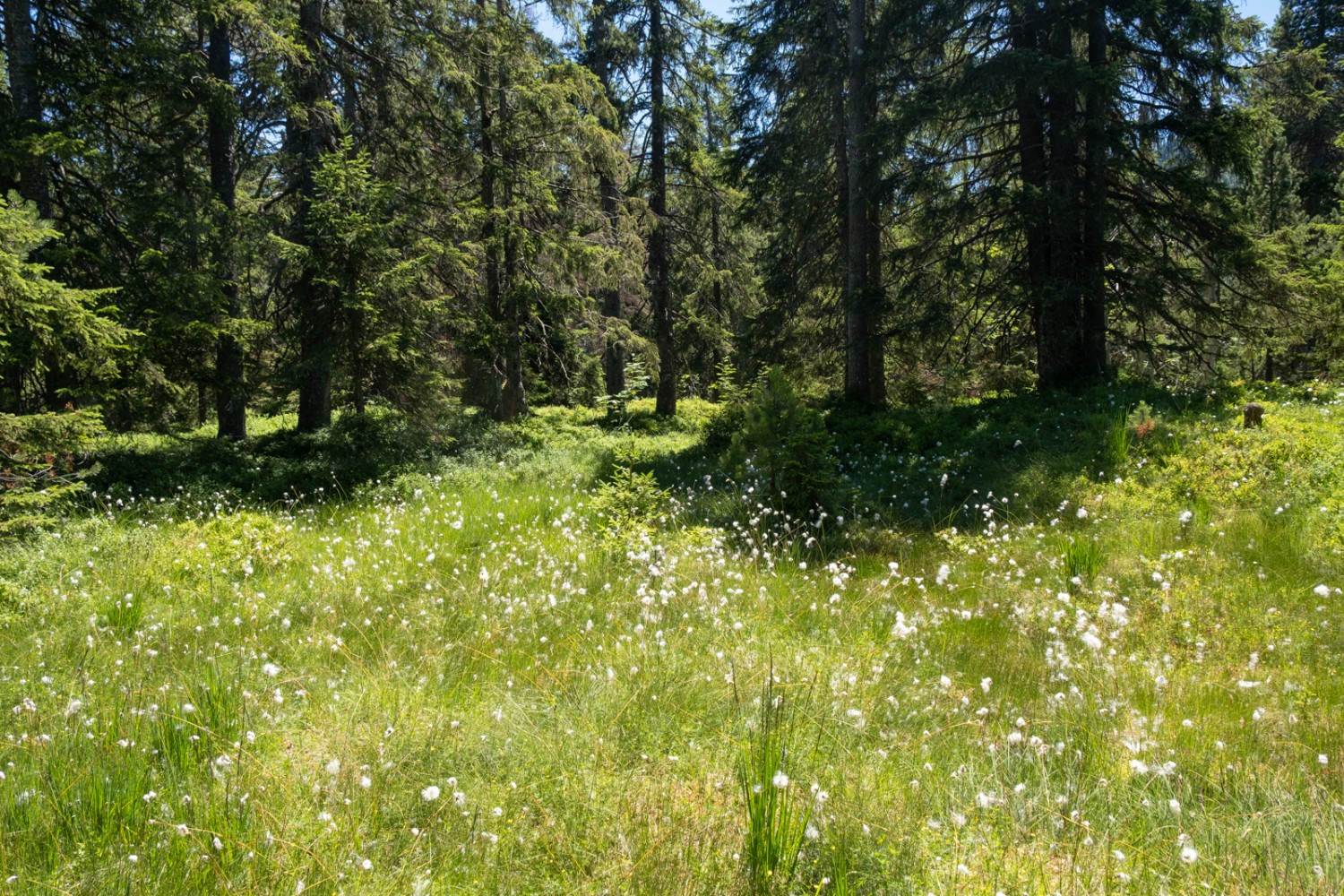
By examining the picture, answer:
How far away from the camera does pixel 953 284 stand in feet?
41.0

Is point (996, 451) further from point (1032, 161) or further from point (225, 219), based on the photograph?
point (225, 219)

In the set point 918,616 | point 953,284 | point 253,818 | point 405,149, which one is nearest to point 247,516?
point 253,818

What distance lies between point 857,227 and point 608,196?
297 inches

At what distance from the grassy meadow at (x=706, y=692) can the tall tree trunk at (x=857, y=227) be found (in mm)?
6119

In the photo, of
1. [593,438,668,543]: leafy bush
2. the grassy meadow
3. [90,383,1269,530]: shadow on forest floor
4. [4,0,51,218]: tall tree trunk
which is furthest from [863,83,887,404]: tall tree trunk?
[4,0,51,218]: tall tree trunk

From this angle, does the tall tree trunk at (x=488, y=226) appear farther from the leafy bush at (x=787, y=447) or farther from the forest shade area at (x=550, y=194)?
the leafy bush at (x=787, y=447)

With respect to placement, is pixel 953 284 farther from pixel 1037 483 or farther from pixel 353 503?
pixel 353 503

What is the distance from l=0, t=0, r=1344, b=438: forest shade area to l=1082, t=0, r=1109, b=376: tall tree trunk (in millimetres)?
55

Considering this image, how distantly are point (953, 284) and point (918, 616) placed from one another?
9669 millimetres

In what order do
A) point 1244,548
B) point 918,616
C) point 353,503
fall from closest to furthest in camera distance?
point 918,616
point 1244,548
point 353,503

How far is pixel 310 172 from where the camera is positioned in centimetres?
1206

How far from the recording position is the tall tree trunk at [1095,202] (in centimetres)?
1031

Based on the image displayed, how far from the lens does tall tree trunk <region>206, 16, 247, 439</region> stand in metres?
11.1

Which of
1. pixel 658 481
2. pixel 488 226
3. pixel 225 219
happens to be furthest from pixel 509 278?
pixel 658 481
